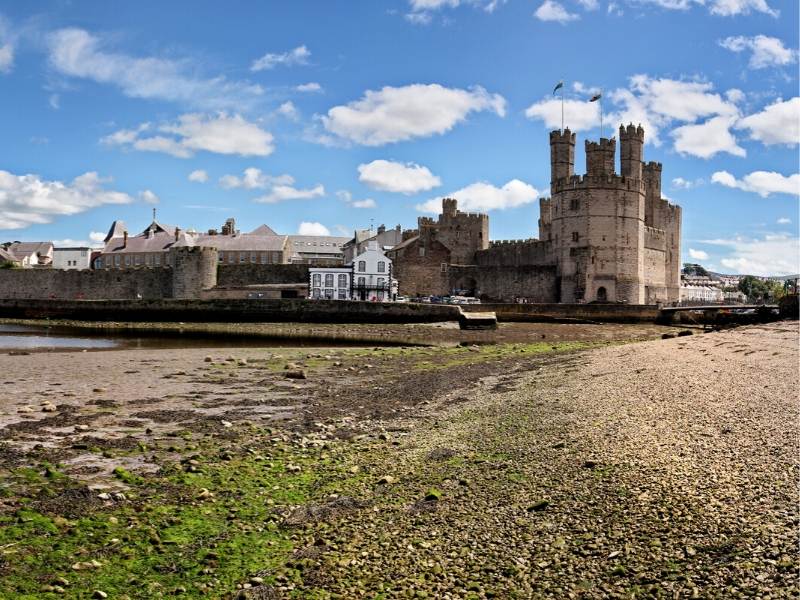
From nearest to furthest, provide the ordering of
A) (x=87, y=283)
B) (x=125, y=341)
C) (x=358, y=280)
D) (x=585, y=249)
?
(x=125, y=341), (x=585, y=249), (x=358, y=280), (x=87, y=283)

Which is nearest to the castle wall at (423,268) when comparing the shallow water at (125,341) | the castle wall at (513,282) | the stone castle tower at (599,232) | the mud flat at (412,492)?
the castle wall at (513,282)

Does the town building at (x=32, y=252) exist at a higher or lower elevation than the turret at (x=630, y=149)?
lower

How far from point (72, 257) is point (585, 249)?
207 feet

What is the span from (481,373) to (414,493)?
964 centimetres

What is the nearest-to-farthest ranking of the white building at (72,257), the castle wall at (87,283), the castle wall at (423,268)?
the castle wall at (423,268) < the castle wall at (87,283) < the white building at (72,257)

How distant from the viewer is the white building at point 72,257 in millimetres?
83125

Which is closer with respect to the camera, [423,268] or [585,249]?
[585,249]

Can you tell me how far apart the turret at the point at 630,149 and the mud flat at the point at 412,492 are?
46.9m

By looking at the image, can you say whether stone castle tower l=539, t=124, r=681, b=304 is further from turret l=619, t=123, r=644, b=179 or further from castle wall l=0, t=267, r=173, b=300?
castle wall l=0, t=267, r=173, b=300

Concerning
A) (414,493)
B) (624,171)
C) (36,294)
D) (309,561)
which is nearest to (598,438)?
(414,493)

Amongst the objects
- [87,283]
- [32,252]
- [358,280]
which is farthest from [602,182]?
[32,252]

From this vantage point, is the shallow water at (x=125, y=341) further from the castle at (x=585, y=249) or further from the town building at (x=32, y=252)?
the town building at (x=32, y=252)

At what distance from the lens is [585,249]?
51.1 m

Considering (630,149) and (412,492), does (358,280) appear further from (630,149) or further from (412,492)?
(412,492)
